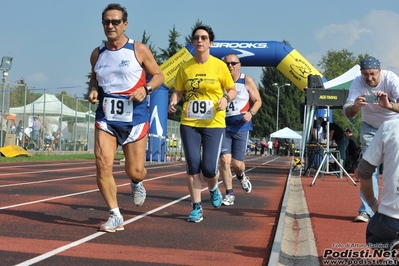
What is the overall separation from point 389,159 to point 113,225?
3.42 metres

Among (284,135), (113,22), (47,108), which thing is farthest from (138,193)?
(284,135)

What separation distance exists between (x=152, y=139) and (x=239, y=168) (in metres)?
18.2

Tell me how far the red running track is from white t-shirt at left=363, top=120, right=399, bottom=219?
4.87 ft

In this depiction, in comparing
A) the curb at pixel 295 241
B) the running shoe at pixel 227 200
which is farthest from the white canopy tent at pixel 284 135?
the curb at pixel 295 241

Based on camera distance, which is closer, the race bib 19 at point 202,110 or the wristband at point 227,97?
the race bib 19 at point 202,110

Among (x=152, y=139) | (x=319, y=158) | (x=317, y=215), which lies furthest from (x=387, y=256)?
(x=152, y=139)

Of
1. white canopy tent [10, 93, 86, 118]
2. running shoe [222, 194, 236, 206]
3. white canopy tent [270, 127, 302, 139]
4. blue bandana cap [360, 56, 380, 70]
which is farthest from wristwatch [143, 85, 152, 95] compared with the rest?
white canopy tent [270, 127, 302, 139]

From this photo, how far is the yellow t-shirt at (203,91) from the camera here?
332 inches

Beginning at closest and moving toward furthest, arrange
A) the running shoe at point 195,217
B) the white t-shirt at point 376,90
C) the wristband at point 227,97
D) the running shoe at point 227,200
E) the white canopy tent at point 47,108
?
the white t-shirt at point 376,90, the running shoe at point 195,217, the wristband at point 227,97, the running shoe at point 227,200, the white canopy tent at point 47,108

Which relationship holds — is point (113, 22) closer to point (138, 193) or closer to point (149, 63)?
point (149, 63)

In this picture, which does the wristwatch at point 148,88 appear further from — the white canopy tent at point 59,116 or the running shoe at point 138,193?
the white canopy tent at point 59,116

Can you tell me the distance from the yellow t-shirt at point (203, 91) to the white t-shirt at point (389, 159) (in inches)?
147

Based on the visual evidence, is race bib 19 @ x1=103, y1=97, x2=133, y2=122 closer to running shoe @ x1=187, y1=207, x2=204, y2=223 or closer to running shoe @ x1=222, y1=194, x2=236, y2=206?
running shoe @ x1=187, y1=207, x2=204, y2=223

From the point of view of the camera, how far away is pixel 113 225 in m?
7.34
